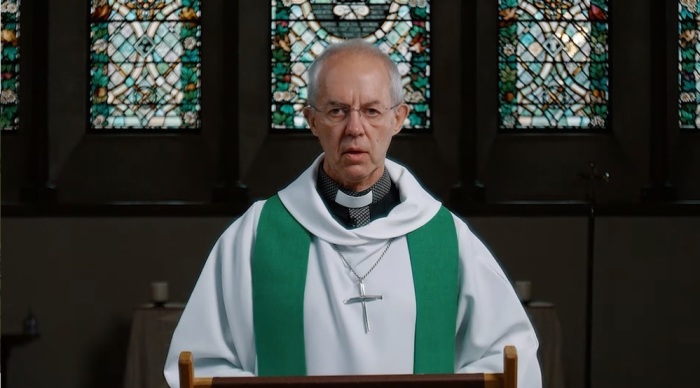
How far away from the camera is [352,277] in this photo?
271cm

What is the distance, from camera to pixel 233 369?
8.49 ft

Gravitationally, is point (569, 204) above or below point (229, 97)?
below

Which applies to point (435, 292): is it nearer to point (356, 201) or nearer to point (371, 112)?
point (356, 201)

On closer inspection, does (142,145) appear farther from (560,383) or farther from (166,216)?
(560,383)

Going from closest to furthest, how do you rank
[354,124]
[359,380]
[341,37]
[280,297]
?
[359,380] → [354,124] → [280,297] → [341,37]

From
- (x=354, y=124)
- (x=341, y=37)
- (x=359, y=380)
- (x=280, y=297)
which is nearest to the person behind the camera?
(x=359, y=380)

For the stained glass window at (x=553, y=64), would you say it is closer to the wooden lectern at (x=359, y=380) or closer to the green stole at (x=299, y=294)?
the green stole at (x=299, y=294)

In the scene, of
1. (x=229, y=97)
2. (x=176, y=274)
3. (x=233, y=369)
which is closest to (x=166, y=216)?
(x=176, y=274)

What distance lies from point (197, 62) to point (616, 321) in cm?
340

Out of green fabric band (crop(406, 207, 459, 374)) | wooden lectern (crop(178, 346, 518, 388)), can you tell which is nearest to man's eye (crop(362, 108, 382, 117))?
green fabric band (crop(406, 207, 459, 374))

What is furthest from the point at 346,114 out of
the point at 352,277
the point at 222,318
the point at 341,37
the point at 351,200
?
the point at 341,37

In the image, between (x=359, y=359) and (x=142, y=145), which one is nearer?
(x=359, y=359)

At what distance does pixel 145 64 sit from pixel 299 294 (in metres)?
6.93

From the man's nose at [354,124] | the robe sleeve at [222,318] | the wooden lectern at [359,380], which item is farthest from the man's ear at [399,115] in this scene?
the wooden lectern at [359,380]
